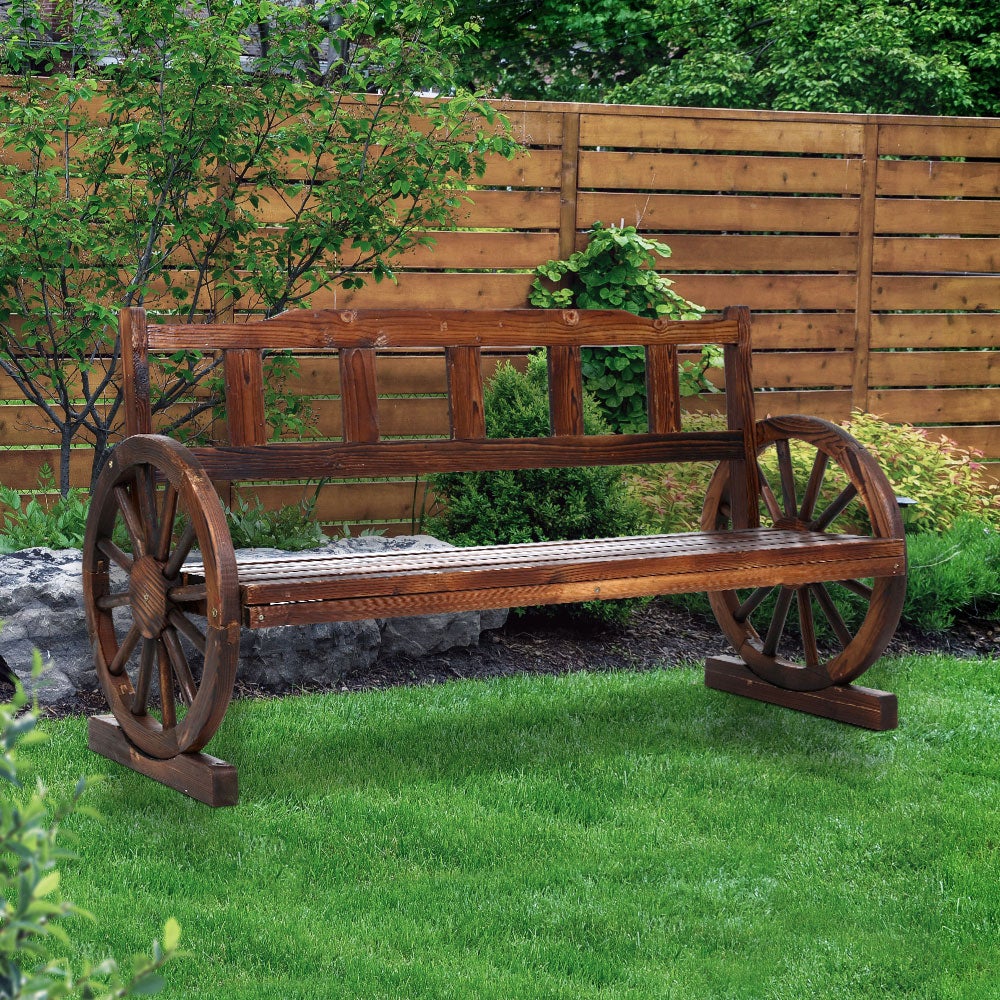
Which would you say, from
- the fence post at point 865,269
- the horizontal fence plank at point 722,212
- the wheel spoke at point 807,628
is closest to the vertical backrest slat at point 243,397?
the wheel spoke at point 807,628

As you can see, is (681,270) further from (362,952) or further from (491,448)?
(362,952)

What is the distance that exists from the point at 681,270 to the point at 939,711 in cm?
287

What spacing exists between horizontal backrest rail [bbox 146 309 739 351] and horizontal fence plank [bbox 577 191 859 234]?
6.58 ft

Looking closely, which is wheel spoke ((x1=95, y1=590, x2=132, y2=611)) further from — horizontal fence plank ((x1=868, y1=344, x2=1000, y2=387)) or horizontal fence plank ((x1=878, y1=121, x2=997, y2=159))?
horizontal fence plank ((x1=878, y1=121, x2=997, y2=159))

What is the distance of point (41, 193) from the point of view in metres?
4.60

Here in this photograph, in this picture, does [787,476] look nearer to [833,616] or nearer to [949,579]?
[833,616]

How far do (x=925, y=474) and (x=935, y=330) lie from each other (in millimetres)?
1123

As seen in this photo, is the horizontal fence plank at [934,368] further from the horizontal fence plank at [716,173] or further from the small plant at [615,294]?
the small plant at [615,294]

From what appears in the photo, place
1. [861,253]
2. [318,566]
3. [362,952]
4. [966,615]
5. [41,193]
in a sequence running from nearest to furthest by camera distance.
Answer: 1. [362,952]
2. [318,566]
3. [41,193]
4. [966,615]
5. [861,253]

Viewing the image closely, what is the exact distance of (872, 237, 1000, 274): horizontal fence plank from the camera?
662cm

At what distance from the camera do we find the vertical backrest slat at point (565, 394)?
4047 mm

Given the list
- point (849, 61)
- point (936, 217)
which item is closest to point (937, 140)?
point (936, 217)

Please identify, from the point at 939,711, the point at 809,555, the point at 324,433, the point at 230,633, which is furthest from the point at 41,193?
the point at 939,711

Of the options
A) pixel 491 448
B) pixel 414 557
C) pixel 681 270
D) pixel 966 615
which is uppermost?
pixel 681 270
